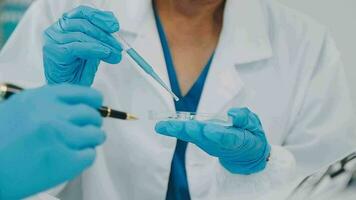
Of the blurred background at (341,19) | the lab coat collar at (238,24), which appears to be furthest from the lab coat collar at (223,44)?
the blurred background at (341,19)

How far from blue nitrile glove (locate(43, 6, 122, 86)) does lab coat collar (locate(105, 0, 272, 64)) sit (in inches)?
7.6

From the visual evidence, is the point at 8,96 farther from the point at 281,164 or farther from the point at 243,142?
the point at 281,164

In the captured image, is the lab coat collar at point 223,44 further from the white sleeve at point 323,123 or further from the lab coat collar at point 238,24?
the white sleeve at point 323,123

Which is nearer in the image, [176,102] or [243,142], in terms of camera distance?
[243,142]

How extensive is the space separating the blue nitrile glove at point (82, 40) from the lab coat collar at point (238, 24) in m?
0.19

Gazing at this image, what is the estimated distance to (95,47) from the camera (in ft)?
2.55

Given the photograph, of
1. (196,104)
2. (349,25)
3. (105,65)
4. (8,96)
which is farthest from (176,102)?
(349,25)

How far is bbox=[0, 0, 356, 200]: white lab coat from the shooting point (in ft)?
3.07

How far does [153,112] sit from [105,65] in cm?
14

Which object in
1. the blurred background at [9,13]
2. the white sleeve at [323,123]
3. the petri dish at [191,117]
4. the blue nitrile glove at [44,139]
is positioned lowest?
the white sleeve at [323,123]

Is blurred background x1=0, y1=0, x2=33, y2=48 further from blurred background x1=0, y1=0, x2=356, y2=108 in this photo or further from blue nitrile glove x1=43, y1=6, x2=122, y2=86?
blue nitrile glove x1=43, y1=6, x2=122, y2=86

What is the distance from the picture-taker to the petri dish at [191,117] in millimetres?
826

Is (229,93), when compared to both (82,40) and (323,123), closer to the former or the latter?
(323,123)

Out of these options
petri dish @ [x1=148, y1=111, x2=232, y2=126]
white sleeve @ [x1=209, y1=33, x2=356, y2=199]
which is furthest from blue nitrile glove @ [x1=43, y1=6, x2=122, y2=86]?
white sleeve @ [x1=209, y1=33, x2=356, y2=199]
